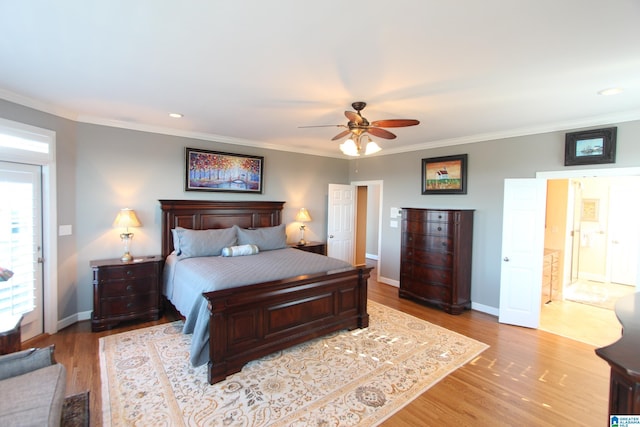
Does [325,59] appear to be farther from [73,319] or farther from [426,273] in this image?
[73,319]

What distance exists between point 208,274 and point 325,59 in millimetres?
2306

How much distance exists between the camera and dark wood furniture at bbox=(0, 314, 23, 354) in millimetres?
1985

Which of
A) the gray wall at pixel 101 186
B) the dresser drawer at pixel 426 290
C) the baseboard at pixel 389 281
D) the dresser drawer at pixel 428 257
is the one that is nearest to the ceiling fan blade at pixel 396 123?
the dresser drawer at pixel 428 257

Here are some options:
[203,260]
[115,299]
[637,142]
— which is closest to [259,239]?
[203,260]

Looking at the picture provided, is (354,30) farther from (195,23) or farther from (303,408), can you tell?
(303,408)

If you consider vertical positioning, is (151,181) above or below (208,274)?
above

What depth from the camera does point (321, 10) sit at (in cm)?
157

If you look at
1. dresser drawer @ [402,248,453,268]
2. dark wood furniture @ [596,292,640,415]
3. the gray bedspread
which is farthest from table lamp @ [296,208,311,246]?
dark wood furniture @ [596,292,640,415]

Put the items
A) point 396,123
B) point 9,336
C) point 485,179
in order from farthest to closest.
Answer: point 485,179, point 396,123, point 9,336

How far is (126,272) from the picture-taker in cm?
363

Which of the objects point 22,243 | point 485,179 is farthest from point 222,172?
point 485,179

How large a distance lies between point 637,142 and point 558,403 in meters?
2.84

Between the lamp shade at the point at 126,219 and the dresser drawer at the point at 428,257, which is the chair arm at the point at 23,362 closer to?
the lamp shade at the point at 126,219

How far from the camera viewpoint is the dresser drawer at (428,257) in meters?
4.34
